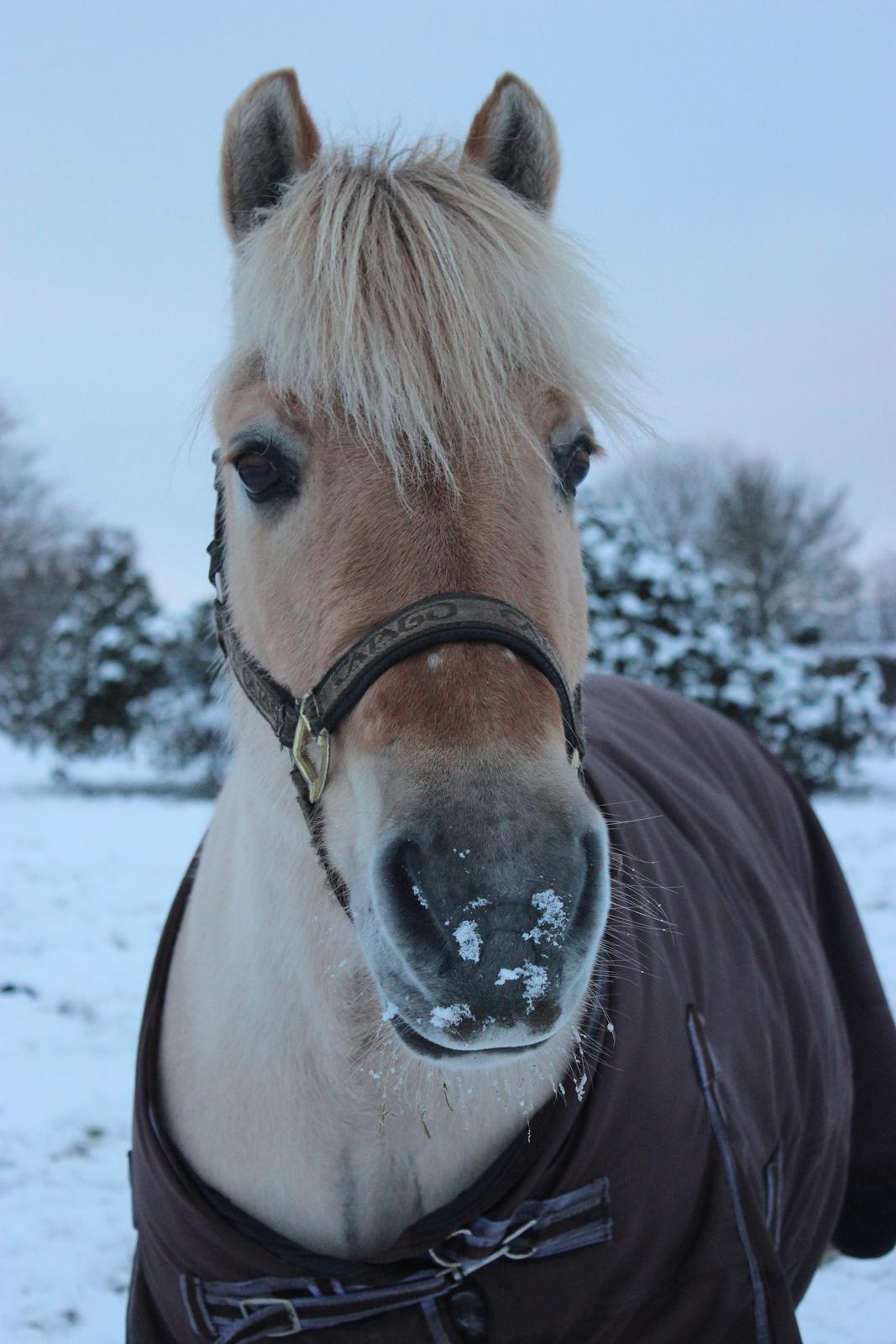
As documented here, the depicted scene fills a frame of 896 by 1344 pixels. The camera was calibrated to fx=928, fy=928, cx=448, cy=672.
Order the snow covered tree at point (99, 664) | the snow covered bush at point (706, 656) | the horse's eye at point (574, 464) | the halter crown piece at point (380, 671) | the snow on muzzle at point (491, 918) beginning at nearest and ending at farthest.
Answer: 1. the snow on muzzle at point (491, 918)
2. the halter crown piece at point (380, 671)
3. the horse's eye at point (574, 464)
4. the snow covered bush at point (706, 656)
5. the snow covered tree at point (99, 664)

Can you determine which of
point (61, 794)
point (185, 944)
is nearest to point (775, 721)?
point (61, 794)

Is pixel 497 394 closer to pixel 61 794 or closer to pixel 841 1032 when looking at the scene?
pixel 841 1032

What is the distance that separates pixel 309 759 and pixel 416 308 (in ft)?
2.74

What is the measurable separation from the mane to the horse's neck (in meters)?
0.79

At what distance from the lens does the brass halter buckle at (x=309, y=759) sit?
5.04 feet

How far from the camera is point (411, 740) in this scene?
132cm

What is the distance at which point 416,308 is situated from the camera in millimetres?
1686

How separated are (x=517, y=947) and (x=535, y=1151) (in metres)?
0.72

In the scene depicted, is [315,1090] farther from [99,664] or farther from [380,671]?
[99,664]

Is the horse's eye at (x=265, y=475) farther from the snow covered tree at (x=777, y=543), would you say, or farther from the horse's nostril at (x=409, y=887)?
the snow covered tree at (x=777, y=543)

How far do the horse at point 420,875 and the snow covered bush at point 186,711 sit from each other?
11.4m

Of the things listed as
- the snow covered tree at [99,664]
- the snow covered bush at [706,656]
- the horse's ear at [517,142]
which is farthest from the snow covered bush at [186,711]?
the horse's ear at [517,142]

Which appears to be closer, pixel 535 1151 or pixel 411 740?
pixel 411 740

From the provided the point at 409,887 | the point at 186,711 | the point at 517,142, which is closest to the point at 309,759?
the point at 409,887
